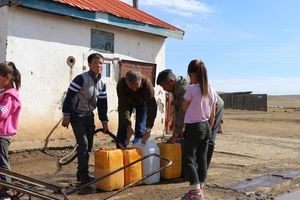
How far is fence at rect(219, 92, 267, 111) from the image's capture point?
41.7 m

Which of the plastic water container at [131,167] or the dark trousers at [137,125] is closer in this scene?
the plastic water container at [131,167]

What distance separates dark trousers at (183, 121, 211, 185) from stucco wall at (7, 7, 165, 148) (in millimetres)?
4504

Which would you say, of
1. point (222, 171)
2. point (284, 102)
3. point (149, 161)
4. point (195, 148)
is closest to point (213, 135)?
point (195, 148)

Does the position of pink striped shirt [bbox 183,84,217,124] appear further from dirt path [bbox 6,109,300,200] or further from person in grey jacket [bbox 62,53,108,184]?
person in grey jacket [bbox 62,53,108,184]

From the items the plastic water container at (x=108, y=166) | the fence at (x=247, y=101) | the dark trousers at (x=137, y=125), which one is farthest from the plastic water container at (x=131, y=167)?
the fence at (x=247, y=101)

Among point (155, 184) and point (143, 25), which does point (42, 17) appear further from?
point (155, 184)

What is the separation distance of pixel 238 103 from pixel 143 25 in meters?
33.1

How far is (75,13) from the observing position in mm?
9945

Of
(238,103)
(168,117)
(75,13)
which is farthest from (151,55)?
(238,103)

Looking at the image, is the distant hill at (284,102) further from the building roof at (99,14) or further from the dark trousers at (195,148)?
the dark trousers at (195,148)

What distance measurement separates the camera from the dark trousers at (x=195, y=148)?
5660 mm

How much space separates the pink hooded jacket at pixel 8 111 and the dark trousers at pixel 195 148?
212cm

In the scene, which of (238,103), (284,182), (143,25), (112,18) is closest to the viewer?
(284,182)

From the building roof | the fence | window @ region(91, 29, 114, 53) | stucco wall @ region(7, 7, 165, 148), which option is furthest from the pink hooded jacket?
the fence
